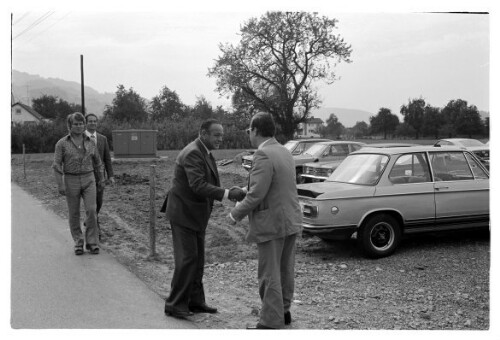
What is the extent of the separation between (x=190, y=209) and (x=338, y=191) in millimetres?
2993

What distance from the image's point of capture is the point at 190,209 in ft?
17.0

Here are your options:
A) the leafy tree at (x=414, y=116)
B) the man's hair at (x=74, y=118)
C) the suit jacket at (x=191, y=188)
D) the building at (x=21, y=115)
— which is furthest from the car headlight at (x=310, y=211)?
the leafy tree at (x=414, y=116)

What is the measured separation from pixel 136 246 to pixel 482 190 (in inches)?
211

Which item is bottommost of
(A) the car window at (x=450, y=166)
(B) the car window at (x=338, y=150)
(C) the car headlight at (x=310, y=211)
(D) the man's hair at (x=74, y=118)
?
(C) the car headlight at (x=310, y=211)

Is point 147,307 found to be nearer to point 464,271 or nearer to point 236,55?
point 464,271

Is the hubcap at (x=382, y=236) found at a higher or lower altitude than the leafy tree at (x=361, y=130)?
lower

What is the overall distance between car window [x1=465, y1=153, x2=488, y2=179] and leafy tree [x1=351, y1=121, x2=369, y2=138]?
272ft

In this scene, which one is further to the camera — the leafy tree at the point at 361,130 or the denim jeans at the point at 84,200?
the leafy tree at the point at 361,130

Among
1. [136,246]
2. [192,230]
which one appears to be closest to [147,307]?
[192,230]

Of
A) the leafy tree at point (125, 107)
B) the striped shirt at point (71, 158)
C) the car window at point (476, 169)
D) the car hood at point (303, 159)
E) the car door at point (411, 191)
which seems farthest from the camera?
the leafy tree at point (125, 107)

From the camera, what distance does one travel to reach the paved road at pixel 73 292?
4.93 meters

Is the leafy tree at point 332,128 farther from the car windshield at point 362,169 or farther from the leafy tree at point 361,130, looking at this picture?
the car windshield at point 362,169

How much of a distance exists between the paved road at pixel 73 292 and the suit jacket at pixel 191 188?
36.7 inches

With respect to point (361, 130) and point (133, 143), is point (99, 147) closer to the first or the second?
point (133, 143)
